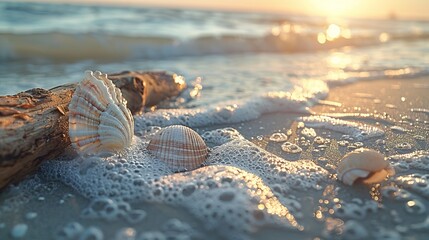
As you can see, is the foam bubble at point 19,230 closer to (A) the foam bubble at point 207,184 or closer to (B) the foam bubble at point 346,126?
(A) the foam bubble at point 207,184

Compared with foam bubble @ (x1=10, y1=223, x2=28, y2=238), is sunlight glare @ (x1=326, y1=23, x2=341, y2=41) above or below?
above

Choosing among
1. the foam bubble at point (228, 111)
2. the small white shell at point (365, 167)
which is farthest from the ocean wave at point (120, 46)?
the small white shell at point (365, 167)

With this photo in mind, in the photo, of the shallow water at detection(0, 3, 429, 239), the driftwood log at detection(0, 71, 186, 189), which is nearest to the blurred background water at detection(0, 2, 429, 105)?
the shallow water at detection(0, 3, 429, 239)

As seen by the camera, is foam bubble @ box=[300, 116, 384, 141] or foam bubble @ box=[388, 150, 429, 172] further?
foam bubble @ box=[300, 116, 384, 141]

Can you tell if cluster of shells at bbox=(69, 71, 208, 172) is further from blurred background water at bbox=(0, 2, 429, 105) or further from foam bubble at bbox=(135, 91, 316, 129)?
blurred background water at bbox=(0, 2, 429, 105)

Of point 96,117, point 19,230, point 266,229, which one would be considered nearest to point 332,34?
point 96,117

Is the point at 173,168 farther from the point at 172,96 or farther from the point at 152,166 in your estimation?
the point at 172,96

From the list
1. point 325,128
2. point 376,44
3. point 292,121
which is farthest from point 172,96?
point 376,44
